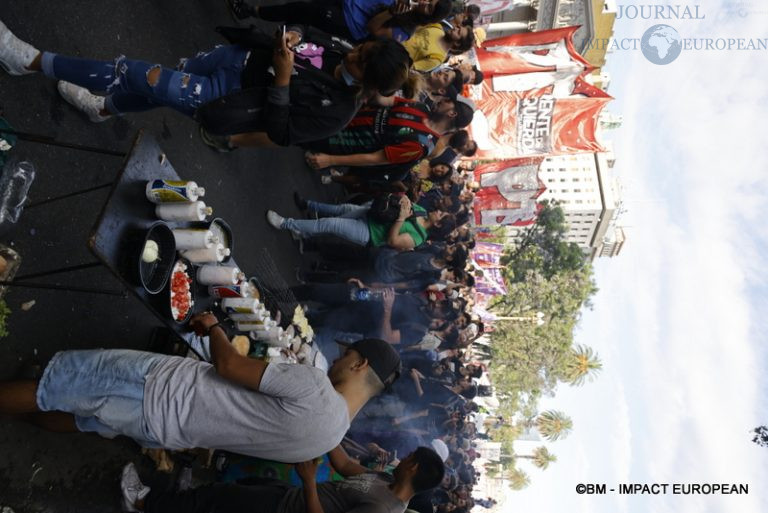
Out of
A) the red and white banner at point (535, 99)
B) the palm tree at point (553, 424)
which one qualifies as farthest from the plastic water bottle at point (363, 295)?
the palm tree at point (553, 424)

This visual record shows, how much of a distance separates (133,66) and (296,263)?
4423 mm

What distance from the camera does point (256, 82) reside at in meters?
3.45

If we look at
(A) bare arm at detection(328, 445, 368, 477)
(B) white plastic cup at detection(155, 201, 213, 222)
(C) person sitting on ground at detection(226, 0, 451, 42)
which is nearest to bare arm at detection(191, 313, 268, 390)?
(B) white plastic cup at detection(155, 201, 213, 222)

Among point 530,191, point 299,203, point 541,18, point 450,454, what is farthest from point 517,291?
point 299,203

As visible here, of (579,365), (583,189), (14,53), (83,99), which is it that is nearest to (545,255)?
(579,365)

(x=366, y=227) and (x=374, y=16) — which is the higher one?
(x=374, y=16)

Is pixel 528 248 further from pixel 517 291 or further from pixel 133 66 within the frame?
pixel 133 66

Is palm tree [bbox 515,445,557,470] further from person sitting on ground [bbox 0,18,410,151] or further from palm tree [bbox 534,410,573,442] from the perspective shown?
person sitting on ground [bbox 0,18,410,151]

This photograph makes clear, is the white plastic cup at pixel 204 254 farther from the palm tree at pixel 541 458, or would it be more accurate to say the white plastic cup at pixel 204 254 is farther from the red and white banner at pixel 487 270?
the palm tree at pixel 541 458

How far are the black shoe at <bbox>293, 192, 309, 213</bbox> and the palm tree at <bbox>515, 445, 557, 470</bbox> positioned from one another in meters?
62.0

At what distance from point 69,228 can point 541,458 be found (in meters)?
66.2

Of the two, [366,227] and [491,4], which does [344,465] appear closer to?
[366,227]

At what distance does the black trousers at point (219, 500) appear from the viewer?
150 inches

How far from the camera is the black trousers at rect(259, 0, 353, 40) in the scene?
4.76m
